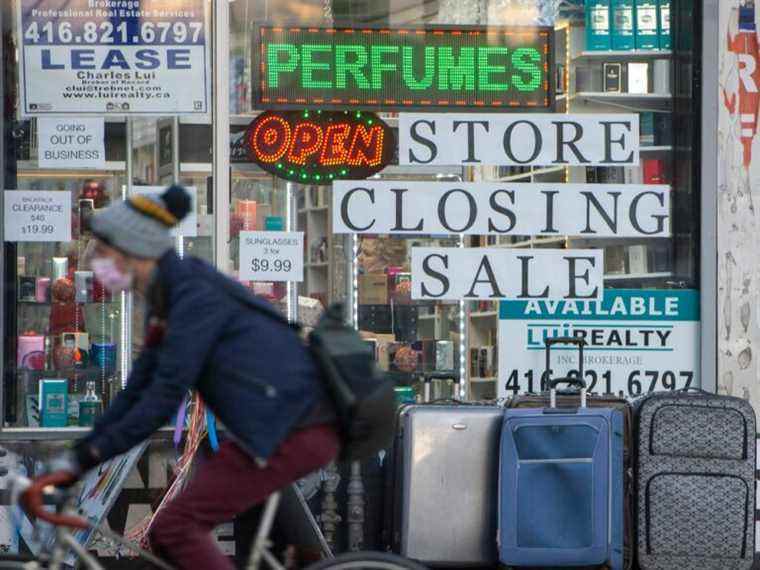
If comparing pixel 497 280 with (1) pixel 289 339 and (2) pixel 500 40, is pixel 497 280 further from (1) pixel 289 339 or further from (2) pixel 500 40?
(1) pixel 289 339

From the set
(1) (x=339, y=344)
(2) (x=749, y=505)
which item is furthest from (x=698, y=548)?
(1) (x=339, y=344)

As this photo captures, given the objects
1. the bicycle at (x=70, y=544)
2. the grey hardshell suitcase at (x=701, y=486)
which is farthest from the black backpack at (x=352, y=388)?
the grey hardshell suitcase at (x=701, y=486)

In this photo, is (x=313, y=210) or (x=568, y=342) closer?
(x=568, y=342)

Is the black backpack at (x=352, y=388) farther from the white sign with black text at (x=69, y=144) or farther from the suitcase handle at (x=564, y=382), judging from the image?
the white sign with black text at (x=69, y=144)

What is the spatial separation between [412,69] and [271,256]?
49.0 inches

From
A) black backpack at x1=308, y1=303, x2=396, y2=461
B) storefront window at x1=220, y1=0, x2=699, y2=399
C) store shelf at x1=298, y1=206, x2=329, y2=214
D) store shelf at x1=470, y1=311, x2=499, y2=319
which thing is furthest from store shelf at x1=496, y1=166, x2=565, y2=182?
black backpack at x1=308, y1=303, x2=396, y2=461

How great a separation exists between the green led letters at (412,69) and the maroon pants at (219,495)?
172 inches

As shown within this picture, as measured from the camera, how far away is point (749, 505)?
820cm

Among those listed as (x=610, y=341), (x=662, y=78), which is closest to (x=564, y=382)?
(x=610, y=341)

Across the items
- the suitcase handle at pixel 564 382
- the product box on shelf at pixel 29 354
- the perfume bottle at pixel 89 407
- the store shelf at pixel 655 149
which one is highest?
the store shelf at pixel 655 149

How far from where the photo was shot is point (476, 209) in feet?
30.1

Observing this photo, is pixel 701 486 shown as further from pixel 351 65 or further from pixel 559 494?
pixel 351 65

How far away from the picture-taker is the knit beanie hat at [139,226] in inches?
200

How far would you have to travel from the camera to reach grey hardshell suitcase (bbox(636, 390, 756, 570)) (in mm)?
8188
